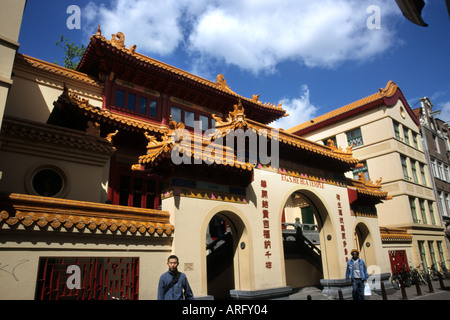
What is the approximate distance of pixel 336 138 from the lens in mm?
26828

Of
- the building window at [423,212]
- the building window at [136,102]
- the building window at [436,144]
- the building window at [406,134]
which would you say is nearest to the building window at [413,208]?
the building window at [423,212]

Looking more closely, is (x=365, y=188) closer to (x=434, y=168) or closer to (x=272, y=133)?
(x=272, y=133)

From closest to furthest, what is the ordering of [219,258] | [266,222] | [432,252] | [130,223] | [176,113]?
[130,223] < [266,222] < [219,258] < [176,113] < [432,252]

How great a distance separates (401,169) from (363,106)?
5643 millimetres

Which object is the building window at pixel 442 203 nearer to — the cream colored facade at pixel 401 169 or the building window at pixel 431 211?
the cream colored facade at pixel 401 169

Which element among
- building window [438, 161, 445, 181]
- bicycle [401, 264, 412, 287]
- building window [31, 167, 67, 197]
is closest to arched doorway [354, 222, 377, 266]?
bicycle [401, 264, 412, 287]

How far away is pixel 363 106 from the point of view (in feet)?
81.6

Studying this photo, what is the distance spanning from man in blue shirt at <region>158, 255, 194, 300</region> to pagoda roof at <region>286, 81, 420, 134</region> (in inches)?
907

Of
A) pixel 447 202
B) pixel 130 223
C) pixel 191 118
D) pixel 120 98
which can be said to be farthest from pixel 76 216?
pixel 447 202

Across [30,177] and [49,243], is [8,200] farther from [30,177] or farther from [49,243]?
[30,177]

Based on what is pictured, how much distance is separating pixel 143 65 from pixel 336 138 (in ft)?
60.6

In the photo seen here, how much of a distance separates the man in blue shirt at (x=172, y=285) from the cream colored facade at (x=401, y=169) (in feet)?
61.5

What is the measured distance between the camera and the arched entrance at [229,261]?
9938 mm
